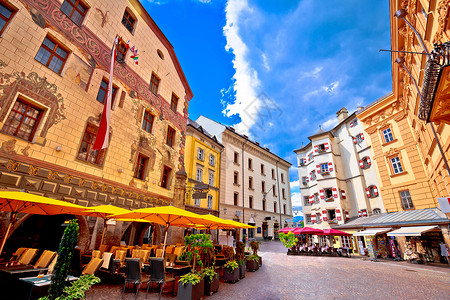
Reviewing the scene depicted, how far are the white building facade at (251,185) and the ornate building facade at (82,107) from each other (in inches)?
548

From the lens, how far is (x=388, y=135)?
62.7ft

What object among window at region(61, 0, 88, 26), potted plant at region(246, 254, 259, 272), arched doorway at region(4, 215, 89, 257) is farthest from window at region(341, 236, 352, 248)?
window at region(61, 0, 88, 26)

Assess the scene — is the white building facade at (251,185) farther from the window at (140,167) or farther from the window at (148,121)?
the window at (148,121)

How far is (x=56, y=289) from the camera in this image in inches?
137

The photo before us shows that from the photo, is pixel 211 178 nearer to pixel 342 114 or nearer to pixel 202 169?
pixel 202 169

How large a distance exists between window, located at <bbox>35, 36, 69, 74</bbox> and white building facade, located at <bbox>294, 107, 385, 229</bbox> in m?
26.6

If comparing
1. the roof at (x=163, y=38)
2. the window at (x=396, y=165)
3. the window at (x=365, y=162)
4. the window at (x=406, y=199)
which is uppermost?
the roof at (x=163, y=38)

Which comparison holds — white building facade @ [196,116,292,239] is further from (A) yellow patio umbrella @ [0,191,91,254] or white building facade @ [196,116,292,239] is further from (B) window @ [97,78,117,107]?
(A) yellow patio umbrella @ [0,191,91,254]

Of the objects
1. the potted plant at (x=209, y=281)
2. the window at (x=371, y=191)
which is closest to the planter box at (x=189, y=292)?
the potted plant at (x=209, y=281)

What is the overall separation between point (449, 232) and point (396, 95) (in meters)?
10.8

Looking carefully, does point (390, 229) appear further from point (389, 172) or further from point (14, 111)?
point (14, 111)

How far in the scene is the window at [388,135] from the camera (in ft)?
61.9

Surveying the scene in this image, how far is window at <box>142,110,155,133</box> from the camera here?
14.1 metres

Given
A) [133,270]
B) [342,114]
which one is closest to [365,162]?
[342,114]
